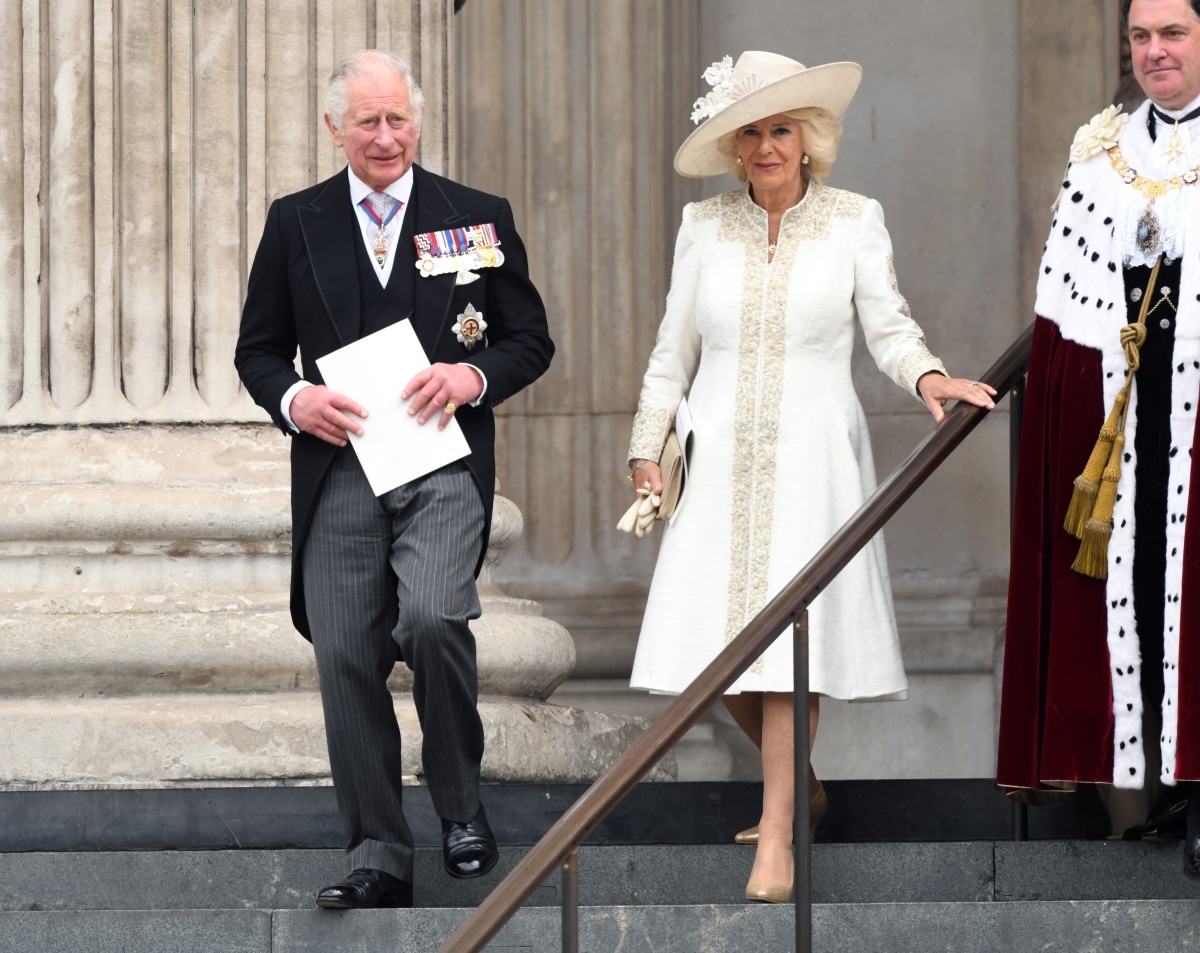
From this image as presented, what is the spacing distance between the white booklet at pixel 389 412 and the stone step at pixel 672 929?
2.84ft

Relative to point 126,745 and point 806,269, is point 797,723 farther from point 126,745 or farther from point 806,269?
point 126,745

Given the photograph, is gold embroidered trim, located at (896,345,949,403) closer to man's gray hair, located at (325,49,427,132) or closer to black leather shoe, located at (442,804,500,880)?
man's gray hair, located at (325,49,427,132)

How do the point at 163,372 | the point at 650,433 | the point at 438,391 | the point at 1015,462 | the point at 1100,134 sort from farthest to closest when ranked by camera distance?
the point at 163,372, the point at 1015,462, the point at 650,433, the point at 1100,134, the point at 438,391

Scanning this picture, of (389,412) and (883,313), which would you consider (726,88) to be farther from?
(389,412)

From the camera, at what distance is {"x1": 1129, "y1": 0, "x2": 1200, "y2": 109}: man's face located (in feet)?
16.1

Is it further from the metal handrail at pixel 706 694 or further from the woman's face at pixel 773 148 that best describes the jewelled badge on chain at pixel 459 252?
the metal handrail at pixel 706 694

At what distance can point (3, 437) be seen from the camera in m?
6.35

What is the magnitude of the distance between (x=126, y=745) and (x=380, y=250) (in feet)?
5.13

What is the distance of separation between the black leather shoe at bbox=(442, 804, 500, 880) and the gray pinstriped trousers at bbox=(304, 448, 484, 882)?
0.03 metres

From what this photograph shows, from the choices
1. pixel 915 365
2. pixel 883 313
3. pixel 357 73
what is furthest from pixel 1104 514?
pixel 357 73

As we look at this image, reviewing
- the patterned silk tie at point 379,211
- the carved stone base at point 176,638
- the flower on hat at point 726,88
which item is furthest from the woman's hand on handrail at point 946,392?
the carved stone base at point 176,638

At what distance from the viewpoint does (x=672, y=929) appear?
453 centimetres

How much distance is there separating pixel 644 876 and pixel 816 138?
1.66 metres

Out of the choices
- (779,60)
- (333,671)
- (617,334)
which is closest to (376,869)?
(333,671)
